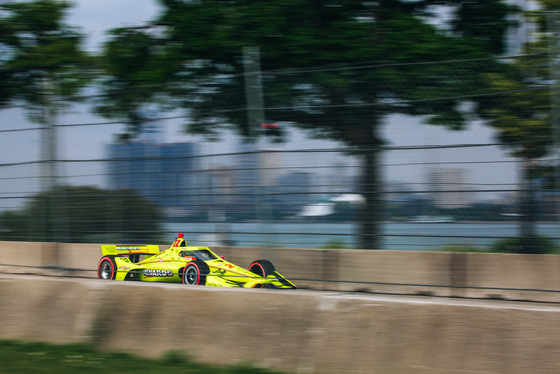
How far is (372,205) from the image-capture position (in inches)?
208

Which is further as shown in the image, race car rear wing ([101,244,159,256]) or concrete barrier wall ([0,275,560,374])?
race car rear wing ([101,244,159,256])

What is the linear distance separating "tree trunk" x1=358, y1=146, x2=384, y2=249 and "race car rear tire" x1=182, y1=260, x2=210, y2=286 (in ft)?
6.38

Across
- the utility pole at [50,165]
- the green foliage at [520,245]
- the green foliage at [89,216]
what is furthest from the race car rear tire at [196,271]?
the green foliage at [520,245]

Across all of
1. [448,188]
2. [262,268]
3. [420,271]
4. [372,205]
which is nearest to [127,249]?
[262,268]

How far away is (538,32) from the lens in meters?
9.11

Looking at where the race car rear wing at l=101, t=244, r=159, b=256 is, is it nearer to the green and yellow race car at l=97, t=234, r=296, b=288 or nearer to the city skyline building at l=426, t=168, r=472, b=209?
the green and yellow race car at l=97, t=234, r=296, b=288

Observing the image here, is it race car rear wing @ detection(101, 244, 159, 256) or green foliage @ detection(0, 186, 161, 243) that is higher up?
green foliage @ detection(0, 186, 161, 243)

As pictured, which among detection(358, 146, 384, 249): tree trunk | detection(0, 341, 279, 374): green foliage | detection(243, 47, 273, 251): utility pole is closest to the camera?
detection(0, 341, 279, 374): green foliage

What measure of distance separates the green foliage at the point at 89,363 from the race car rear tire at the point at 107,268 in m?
1.32

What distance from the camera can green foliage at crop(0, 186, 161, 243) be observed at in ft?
20.1

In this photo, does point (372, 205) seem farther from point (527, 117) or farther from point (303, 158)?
point (527, 117)

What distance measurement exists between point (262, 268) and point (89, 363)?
1957 millimetres

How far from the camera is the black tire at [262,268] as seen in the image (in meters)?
5.72

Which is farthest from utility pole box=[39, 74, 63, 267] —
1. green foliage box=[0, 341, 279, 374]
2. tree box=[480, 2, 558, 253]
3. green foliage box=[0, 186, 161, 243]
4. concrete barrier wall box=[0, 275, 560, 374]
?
tree box=[480, 2, 558, 253]
